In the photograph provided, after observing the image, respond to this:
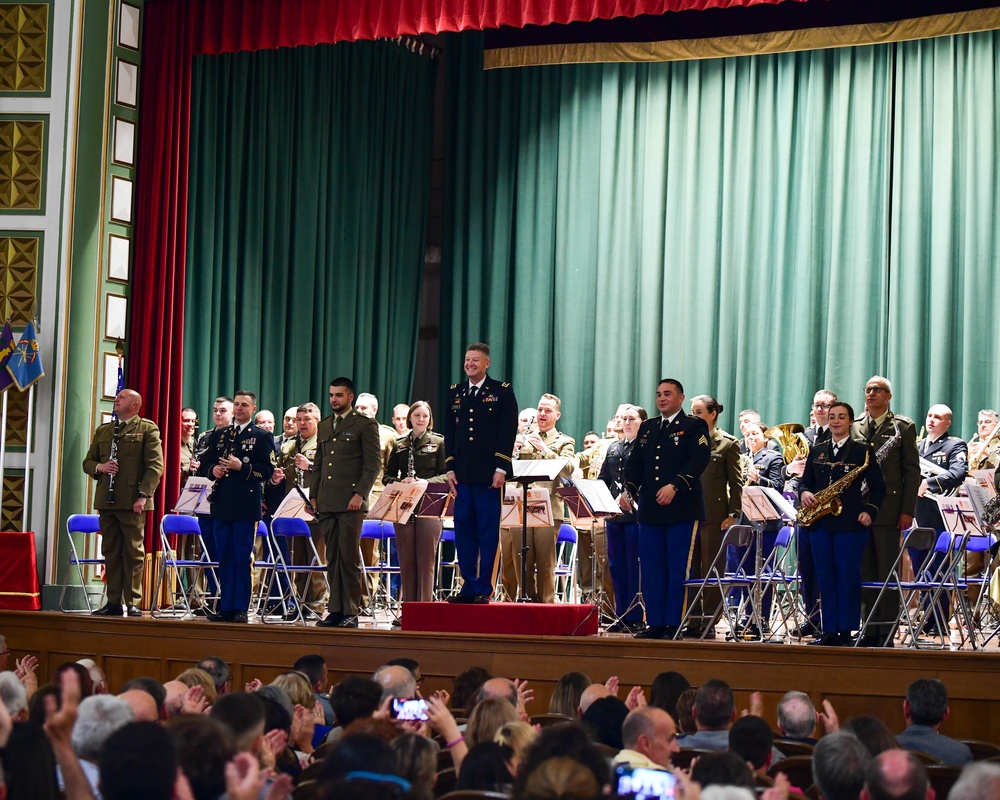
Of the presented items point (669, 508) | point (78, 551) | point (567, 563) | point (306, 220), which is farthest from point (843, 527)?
point (306, 220)

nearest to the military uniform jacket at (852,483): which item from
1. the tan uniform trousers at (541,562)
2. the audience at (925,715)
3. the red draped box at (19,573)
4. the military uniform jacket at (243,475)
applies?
the tan uniform trousers at (541,562)

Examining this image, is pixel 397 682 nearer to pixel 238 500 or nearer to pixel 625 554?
pixel 238 500

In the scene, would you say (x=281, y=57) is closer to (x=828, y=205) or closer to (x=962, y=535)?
(x=828, y=205)

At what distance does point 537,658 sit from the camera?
26.4 feet

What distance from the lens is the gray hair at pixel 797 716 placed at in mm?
5250

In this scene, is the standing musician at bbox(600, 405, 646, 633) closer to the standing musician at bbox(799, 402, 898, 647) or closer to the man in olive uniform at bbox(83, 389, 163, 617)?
the standing musician at bbox(799, 402, 898, 647)

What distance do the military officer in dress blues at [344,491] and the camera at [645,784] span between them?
5.43 meters

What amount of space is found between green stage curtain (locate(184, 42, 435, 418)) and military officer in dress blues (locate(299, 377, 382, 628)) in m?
4.16

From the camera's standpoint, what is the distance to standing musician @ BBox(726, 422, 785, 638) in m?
10.1

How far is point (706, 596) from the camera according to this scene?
30.0 feet

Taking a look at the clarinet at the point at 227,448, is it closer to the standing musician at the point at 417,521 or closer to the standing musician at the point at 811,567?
the standing musician at the point at 417,521

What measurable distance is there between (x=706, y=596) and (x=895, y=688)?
6.46 feet

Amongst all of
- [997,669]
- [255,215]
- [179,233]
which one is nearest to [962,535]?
[997,669]

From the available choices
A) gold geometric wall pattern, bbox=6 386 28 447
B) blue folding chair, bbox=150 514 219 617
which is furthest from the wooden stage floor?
gold geometric wall pattern, bbox=6 386 28 447
